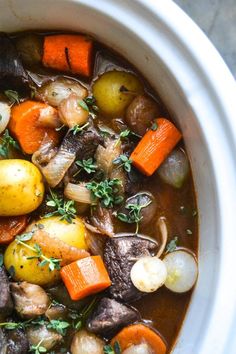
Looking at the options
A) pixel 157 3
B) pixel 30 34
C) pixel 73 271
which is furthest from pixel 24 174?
pixel 157 3

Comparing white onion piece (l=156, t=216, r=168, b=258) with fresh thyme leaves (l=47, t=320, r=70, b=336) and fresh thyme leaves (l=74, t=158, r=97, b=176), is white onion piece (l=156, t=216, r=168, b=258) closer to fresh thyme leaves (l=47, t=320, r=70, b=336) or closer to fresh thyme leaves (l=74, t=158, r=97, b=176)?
fresh thyme leaves (l=74, t=158, r=97, b=176)

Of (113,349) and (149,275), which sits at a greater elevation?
(149,275)

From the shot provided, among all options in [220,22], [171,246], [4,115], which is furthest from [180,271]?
[220,22]

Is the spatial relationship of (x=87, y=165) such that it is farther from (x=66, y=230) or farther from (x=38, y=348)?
(x=38, y=348)

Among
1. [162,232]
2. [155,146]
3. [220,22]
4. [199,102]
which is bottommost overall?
[162,232]

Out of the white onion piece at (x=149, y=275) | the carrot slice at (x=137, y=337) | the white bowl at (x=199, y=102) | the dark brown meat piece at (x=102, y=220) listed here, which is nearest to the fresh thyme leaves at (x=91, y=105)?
the white bowl at (x=199, y=102)

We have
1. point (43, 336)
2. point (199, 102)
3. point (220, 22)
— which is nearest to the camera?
point (199, 102)

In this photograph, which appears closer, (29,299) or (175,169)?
(29,299)

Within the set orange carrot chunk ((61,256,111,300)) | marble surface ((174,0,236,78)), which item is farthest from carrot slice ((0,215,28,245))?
marble surface ((174,0,236,78))
